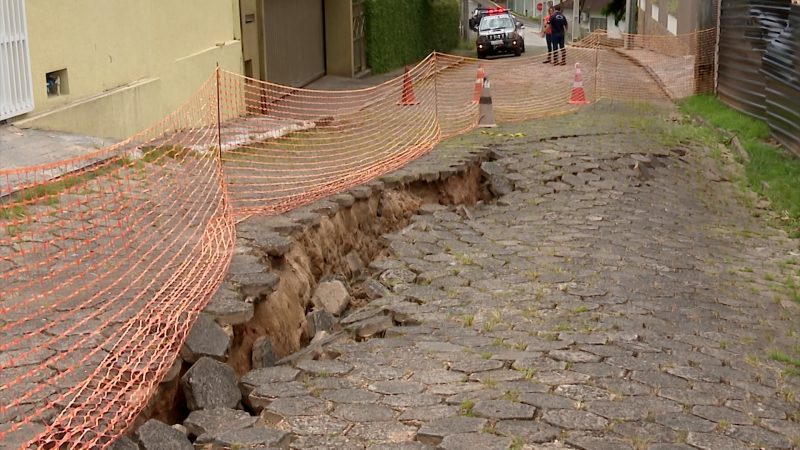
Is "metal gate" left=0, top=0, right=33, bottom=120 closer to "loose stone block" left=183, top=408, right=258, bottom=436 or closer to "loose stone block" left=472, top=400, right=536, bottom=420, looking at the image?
"loose stone block" left=183, top=408, right=258, bottom=436

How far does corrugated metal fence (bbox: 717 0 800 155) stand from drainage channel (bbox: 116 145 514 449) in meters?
4.25

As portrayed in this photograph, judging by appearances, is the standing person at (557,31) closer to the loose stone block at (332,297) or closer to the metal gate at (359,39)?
the metal gate at (359,39)

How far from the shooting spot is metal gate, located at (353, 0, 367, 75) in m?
23.5

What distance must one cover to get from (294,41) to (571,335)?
14.8 meters

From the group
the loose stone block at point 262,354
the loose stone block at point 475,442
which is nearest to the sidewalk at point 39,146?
the loose stone block at point 262,354

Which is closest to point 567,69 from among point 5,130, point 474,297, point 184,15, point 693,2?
point 693,2

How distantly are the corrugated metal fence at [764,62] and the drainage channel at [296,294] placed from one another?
4.25 metres

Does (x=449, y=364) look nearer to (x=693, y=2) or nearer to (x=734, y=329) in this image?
(x=734, y=329)

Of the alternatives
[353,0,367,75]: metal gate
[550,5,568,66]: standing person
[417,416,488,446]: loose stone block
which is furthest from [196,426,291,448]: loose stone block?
[550,5,568,66]: standing person

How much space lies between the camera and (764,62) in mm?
14750

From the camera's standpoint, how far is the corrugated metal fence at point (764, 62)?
13180 mm

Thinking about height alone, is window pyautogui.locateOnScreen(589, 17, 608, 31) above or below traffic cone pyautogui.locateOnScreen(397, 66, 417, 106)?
below

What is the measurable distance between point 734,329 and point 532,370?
5.82 feet

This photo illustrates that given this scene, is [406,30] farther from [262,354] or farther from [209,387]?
[209,387]
